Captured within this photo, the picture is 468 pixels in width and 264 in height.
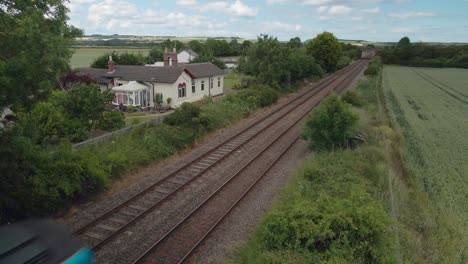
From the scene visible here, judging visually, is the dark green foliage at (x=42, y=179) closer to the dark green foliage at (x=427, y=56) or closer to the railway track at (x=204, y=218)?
the railway track at (x=204, y=218)

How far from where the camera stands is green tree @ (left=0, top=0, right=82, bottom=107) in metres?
7.75

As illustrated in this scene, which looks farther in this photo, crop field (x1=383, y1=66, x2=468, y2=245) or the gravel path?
crop field (x1=383, y1=66, x2=468, y2=245)

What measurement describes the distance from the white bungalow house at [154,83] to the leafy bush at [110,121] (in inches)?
440

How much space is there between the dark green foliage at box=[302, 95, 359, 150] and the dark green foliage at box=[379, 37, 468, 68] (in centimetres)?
9988

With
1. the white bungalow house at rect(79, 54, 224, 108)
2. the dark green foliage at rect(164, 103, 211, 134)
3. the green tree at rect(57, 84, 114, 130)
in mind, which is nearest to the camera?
the green tree at rect(57, 84, 114, 130)

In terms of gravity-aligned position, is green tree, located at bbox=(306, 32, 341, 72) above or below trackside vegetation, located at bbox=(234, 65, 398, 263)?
above

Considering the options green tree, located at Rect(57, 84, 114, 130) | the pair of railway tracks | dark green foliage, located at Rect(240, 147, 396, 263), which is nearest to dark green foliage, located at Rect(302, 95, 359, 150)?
the pair of railway tracks

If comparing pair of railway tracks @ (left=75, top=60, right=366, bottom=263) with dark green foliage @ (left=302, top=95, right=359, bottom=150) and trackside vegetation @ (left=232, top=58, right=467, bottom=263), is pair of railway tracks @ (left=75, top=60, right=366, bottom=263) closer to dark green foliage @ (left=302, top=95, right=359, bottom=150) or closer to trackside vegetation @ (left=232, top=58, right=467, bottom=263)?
trackside vegetation @ (left=232, top=58, right=467, bottom=263)

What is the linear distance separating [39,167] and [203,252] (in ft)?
20.8

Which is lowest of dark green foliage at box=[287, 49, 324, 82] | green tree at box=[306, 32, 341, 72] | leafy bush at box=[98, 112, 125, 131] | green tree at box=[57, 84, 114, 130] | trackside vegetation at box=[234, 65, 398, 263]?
trackside vegetation at box=[234, 65, 398, 263]

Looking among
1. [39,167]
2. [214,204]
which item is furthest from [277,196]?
[39,167]

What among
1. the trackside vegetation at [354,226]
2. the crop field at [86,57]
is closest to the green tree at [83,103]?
the trackside vegetation at [354,226]

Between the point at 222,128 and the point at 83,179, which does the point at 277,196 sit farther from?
the point at 222,128

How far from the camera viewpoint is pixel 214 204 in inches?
506
